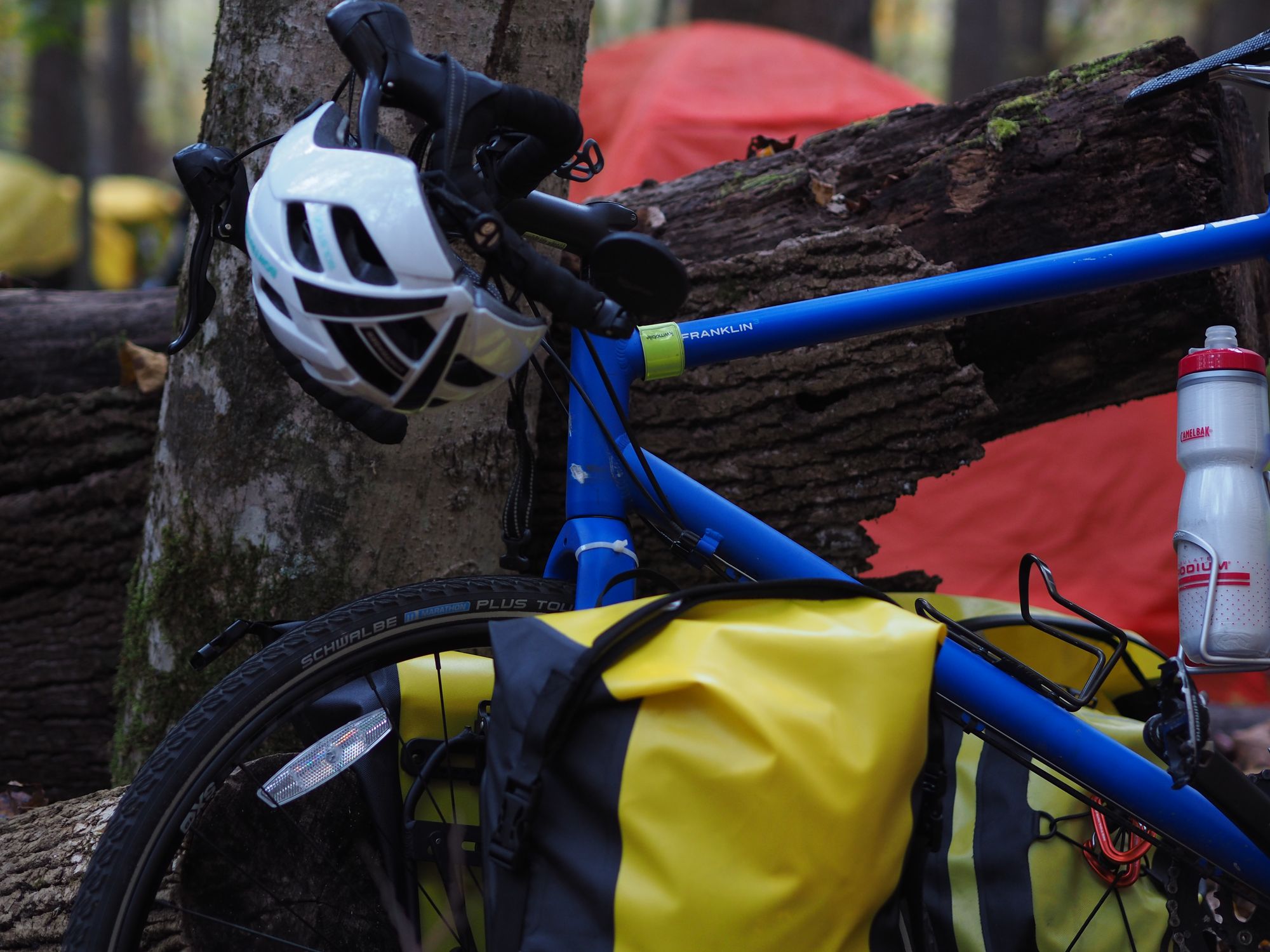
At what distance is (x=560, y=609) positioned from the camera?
119cm

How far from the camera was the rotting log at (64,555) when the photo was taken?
2.06m

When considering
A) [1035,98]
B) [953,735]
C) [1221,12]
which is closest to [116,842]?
[953,735]

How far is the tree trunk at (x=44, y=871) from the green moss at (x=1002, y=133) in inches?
70.8

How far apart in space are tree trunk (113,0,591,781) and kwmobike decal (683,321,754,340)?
512 mm

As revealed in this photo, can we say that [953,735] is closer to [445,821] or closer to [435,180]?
[445,821]

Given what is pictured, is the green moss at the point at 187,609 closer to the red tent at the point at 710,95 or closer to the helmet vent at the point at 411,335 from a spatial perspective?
the helmet vent at the point at 411,335

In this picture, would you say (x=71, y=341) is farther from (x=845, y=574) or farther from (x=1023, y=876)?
(x=1023, y=876)

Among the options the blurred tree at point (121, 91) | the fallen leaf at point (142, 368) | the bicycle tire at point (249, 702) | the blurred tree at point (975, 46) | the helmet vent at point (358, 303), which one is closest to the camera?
the helmet vent at point (358, 303)

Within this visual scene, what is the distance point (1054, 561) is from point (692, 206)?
67.9 inches

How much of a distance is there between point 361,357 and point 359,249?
0.10 meters

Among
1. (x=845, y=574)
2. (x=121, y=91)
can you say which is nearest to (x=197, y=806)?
(x=845, y=574)

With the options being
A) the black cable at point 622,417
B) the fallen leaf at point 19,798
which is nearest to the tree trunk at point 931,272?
the black cable at point 622,417

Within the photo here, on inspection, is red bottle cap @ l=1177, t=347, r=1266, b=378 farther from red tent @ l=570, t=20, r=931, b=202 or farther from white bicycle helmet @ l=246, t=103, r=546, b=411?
red tent @ l=570, t=20, r=931, b=202

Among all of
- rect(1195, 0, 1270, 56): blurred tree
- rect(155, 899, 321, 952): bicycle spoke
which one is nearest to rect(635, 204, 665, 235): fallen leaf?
rect(155, 899, 321, 952): bicycle spoke
